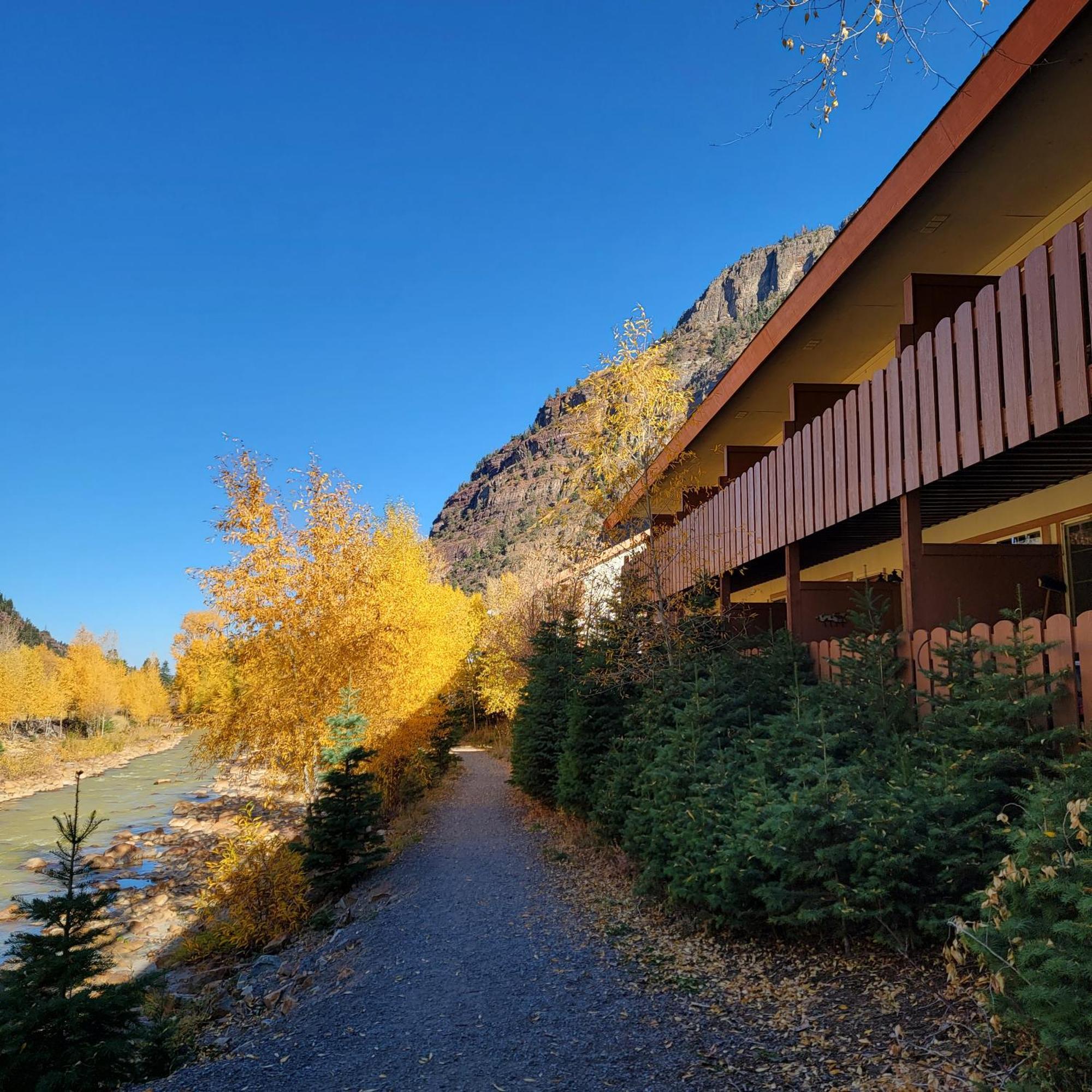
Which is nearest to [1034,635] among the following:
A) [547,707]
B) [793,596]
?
[793,596]

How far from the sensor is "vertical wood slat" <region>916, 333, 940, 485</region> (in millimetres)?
7090

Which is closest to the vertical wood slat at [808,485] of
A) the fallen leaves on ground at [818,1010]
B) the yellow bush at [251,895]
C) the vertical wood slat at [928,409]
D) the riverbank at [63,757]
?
the vertical wood slat at [928,409]

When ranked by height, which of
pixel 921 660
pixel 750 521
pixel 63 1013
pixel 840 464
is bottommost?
pixel 63 1013

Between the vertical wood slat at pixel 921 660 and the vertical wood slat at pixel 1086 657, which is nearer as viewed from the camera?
the vertical wood slat at pixel 1086 657

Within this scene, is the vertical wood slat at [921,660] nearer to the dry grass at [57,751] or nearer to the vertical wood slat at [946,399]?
the vertical wood slat at [946,399]

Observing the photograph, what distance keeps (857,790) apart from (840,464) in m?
4.87

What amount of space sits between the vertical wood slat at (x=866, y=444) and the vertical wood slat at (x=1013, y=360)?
210 cm

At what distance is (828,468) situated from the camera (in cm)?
924

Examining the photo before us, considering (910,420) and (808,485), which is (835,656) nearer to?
(808,485)

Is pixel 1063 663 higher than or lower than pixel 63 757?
higher

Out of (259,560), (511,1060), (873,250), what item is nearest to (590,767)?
(259,560)

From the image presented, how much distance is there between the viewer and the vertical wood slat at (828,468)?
30.0ft

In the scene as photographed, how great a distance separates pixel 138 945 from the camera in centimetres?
1367

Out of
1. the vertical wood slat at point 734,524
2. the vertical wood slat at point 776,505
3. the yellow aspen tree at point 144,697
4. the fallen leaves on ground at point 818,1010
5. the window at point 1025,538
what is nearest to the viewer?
the fallen leaves on ground at point 818,1010
